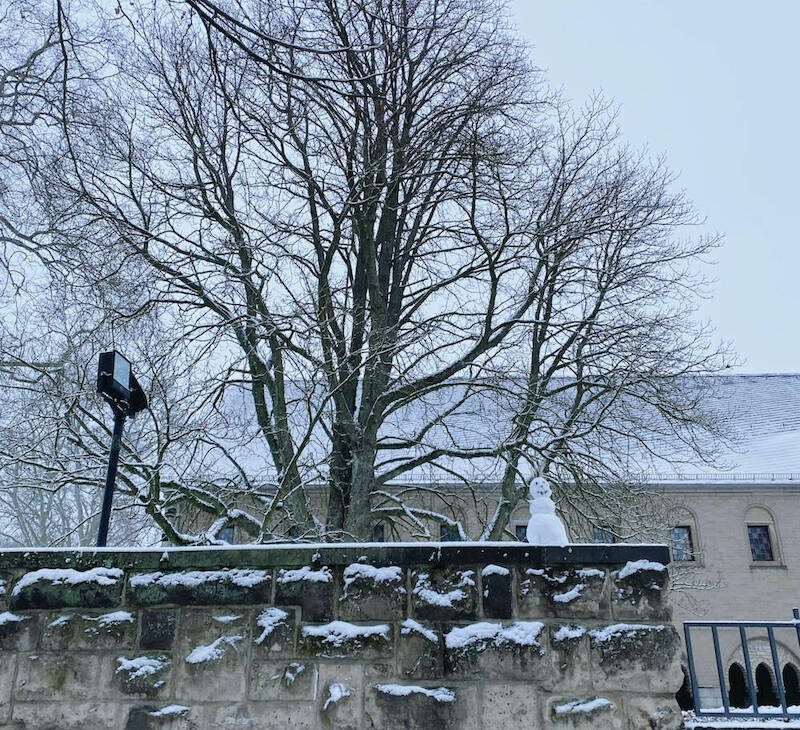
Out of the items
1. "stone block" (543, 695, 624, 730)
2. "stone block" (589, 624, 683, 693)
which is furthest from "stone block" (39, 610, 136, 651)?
"stone block" (589, 624, 683, 693)

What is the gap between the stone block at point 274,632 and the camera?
3289mm

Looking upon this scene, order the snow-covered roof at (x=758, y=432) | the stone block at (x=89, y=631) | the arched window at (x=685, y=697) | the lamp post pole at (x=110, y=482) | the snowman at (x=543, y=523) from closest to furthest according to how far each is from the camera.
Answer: the stone block at (x=89, y=631), the snowman at (x=543, y=523), the arched window at (x=685, y=697), the lamp post pole at (x=110, y=482), the snow-covered roof at (x=758, y=432)

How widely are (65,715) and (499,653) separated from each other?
2.10 meters

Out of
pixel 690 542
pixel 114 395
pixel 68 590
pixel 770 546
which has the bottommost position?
pixel 68 590

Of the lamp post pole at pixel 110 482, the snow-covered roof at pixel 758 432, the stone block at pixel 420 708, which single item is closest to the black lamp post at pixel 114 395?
the lamp post pole at pixel 110 482

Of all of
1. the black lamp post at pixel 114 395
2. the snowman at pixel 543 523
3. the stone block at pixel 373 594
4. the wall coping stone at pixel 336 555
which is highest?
the black lamp post at pixel 114 395

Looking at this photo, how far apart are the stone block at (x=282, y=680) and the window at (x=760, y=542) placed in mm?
23960

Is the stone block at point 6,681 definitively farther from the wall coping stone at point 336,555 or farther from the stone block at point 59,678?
the wall coping stone at point 336,555

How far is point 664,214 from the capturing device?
11.0 meters

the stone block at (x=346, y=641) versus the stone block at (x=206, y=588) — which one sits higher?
the stone block at (x=206, y=588)

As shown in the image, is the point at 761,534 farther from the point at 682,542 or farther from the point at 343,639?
the point at 343,639

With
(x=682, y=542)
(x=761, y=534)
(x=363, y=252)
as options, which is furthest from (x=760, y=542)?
(x=363, y=252)

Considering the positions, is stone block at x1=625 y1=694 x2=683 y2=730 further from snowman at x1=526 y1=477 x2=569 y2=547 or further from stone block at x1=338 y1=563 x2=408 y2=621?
stone block at x1=338 y1=563 x2=408 y2=621

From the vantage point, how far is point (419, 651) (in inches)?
128
